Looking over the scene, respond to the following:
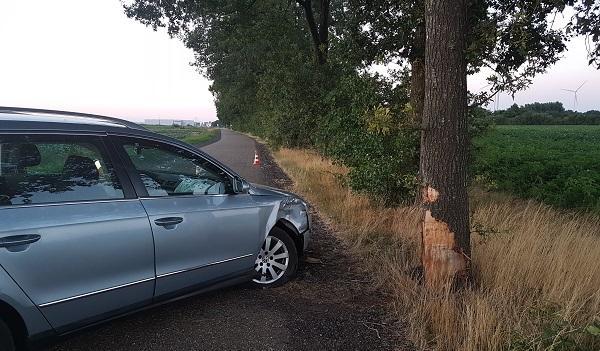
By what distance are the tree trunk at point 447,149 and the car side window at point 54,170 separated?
2.93 m

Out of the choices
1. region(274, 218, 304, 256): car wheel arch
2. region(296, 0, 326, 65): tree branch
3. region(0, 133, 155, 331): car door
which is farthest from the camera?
region(296, 0, 326, 65): tree branch

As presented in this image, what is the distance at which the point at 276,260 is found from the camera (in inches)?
207

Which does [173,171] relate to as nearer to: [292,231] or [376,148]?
[292,231]

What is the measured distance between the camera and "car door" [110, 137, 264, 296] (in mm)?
3920

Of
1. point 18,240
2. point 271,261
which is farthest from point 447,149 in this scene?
point 18,240

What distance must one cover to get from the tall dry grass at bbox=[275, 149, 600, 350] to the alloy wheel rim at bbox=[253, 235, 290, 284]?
108 cm

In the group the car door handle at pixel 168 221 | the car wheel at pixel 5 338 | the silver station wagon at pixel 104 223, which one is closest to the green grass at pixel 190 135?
the silver station wagon at pixel 104 223

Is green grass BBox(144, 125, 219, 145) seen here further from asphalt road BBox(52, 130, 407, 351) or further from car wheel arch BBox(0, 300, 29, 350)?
car wheel arch BBox(0, 300, 29, 350)

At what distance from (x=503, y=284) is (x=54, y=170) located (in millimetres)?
3991

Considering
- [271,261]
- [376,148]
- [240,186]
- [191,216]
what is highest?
[376,148]

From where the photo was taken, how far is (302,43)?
72.5ft

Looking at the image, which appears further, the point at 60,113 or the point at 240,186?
the point at 240,186

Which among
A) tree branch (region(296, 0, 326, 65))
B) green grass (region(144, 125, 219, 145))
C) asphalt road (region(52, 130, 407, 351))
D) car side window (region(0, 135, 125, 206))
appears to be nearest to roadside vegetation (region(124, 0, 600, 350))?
asphalt road (region(52, 130, 407, 351))

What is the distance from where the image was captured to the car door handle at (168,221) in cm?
386
